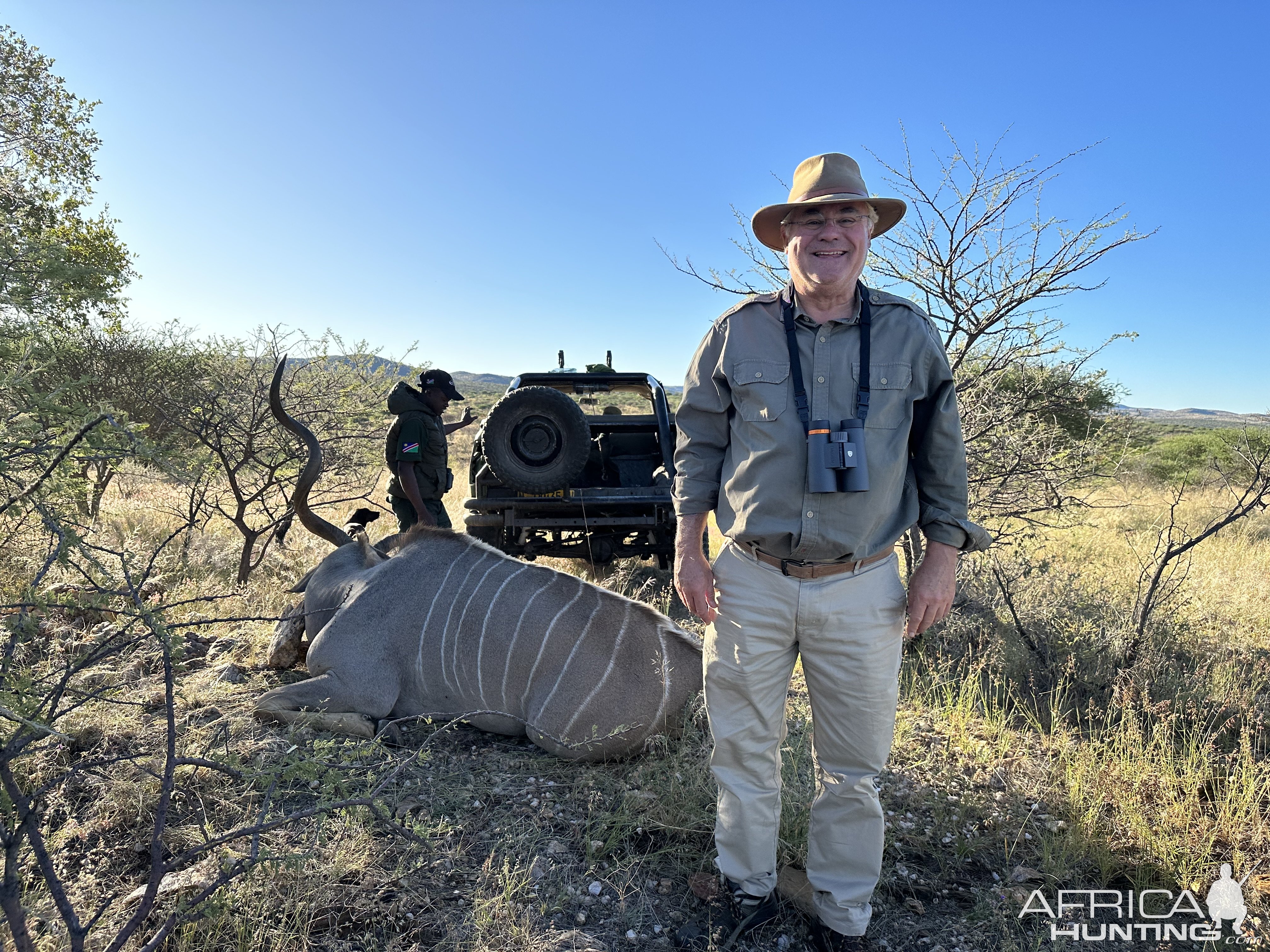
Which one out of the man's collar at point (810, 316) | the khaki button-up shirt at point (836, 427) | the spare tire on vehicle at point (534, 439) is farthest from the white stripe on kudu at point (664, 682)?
the spare tire on vehicle at point (534, 439)

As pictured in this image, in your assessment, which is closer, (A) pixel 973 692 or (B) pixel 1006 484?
(A) pixel 973 692

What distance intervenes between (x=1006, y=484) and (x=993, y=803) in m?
2.61

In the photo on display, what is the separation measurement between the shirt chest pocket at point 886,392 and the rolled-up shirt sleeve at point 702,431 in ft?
1.42

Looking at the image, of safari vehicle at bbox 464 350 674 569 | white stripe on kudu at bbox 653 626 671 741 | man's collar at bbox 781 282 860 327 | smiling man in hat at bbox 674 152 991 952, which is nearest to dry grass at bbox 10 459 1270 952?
white stripe on kudu at bbox 653 626 671 741

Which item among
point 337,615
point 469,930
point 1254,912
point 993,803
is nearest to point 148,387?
point 337,615

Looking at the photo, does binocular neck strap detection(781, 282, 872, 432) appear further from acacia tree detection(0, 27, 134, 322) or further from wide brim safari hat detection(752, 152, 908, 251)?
acacia tree detection(0, 27, 134, 322)

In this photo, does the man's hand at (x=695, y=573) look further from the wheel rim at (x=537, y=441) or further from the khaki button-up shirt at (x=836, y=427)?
the wheel rim at (x=537, y=441)

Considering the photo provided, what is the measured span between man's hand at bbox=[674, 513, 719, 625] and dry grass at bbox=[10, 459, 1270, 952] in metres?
0.96

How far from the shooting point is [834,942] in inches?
90.3

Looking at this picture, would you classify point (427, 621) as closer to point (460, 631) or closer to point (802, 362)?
point (460, 631)

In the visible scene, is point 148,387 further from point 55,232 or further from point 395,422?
point 395,422

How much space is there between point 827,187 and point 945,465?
2.93ft

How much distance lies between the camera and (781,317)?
2.28 meters

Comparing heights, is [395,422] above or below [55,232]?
below
